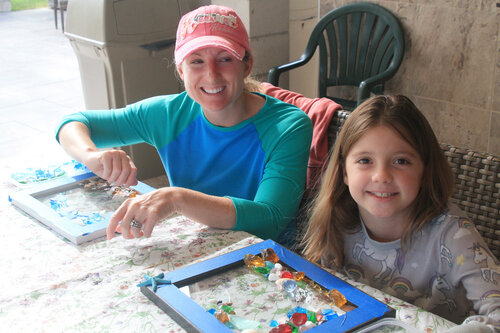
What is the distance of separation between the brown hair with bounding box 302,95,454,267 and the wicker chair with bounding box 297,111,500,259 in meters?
0.08

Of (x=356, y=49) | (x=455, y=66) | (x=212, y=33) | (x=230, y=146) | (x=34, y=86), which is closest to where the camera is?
(x=212, y=33)

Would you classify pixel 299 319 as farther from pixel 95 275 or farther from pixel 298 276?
pixel 95 275

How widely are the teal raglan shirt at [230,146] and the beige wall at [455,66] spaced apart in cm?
120

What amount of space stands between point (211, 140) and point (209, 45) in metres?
0.28

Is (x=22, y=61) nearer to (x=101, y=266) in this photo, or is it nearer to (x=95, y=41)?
(x=95, y=41)

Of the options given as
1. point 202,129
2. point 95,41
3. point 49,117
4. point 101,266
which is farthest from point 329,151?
point 49,117

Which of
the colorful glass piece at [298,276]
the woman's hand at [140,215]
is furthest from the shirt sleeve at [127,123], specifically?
the colorful glass piece at [298,276]

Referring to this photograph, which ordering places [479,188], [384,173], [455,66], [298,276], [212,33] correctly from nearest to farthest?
1. [298,276]
2. [384,173]
3. [479,188]
4. [212,33]
5. [455,66]

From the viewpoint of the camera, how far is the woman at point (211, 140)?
1.24 m

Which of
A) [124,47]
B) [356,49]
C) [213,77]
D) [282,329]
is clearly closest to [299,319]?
[282,329]

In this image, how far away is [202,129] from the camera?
1.55 metres

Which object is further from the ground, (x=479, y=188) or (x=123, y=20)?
(x=123, y=20)

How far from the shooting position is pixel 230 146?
4.99 ft

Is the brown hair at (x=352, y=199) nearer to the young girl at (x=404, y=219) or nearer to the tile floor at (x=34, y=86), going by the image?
the young girl at (x=404, y=219)
